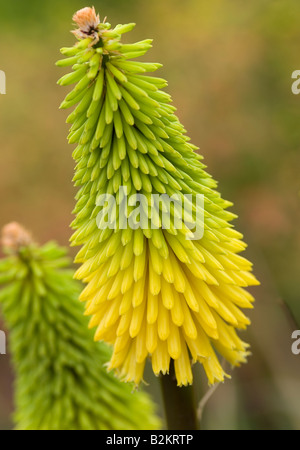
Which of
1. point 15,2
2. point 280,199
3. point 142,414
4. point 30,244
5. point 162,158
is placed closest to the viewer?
point 162,158

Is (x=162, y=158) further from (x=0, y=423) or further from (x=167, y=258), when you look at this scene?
(x=0, y=423)

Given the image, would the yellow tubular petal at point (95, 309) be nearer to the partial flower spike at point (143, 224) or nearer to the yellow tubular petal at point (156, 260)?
the partial flower spike at point (143, 224)

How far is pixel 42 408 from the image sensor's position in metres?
2.62

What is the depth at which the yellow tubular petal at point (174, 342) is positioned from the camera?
1.97m

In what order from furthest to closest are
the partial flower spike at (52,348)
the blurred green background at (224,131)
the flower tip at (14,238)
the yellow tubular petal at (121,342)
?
1. the blurred green background at (224,131)
2. the partial flower spike at (52,348)
3. the flower tip at (14,238)
4. the yellow tubular petal at (121,342)

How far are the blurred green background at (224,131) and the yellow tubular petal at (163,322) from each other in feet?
3.46

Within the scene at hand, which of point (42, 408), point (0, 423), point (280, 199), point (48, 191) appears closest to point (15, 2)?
point (48, 191)

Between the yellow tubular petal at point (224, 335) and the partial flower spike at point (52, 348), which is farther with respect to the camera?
the partial flower spike at point (52, 348)

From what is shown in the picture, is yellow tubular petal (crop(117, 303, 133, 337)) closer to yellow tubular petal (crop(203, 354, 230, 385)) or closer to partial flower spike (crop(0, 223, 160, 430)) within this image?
yellow tubular petal (crop(203, 354, 230, 385))

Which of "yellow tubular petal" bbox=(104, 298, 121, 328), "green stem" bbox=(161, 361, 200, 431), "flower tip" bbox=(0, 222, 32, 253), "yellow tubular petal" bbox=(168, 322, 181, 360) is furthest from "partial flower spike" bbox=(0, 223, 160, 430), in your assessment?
"yellow tubular petal" bbox=(168, 322, 181, 360)

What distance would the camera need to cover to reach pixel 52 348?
255 cm

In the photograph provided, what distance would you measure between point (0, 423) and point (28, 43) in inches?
142

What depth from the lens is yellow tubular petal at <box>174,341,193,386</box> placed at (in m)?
2.02

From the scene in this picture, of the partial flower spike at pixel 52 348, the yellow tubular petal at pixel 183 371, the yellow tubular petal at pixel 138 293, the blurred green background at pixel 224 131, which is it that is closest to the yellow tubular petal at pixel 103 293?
the yellow tubular petal at pixel 138 293
